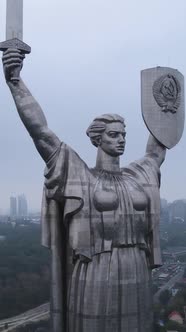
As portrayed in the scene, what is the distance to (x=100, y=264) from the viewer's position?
512 centimetres

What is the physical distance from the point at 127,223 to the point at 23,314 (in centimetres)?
2264

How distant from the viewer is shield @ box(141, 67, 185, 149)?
593 centimetres

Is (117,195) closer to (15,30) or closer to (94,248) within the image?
(94,248)

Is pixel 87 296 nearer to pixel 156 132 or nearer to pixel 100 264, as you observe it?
pixel 100 264

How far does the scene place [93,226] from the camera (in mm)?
5164

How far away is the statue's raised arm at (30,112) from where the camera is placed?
5.12 meters

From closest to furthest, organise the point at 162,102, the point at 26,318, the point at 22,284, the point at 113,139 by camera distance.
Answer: the point at 113,139
the point at 162,102
the point at 26,318
the point at 22,284

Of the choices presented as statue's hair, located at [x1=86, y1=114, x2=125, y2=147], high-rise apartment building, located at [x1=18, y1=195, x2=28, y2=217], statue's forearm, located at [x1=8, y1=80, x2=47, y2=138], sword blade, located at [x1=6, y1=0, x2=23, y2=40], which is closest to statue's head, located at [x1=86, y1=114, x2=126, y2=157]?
statue's hair, located at [x1=86, y1=114, x2=125, y2=147]

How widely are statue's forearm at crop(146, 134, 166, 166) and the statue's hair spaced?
68 cm

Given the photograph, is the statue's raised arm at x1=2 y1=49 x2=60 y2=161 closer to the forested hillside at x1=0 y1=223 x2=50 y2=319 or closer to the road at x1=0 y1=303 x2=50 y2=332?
the road at x1=0 y1=303 x2=50 y2=332

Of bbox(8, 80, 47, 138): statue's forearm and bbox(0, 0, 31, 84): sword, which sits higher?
bbox(0, 0, 31, 84): sword

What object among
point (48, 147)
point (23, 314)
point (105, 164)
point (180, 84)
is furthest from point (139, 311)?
point (23, 314)

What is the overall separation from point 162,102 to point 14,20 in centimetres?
193

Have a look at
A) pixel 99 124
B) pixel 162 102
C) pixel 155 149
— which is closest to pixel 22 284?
A: pixel 155 149
